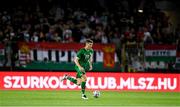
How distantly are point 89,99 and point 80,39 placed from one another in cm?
866

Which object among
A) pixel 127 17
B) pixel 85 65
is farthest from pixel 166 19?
pixel 85 65

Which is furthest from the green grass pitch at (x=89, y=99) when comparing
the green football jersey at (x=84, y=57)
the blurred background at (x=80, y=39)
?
the blurred background at (x=80, y=39)

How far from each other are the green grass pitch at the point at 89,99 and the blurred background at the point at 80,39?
17.1 ft

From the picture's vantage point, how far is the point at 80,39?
27.8m

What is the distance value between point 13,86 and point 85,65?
4366 mm

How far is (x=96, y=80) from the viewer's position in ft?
74.9

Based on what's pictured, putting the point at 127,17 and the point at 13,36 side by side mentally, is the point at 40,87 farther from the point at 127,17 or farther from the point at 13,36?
the point at 127,17

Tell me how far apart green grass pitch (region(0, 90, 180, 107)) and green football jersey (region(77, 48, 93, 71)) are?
1074 mm

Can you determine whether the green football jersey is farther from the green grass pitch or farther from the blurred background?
the blurred background

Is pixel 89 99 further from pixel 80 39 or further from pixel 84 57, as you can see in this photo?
pixel 80 39

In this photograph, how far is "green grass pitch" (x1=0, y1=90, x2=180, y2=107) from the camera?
1805cm

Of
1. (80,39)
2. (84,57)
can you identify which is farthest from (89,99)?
(80,39)

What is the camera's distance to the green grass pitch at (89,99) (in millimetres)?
18047

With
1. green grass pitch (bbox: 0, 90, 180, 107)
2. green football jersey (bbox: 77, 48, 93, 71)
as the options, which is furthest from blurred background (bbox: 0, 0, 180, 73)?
green football jersey (bbox: 77, 48, 93, 71)
